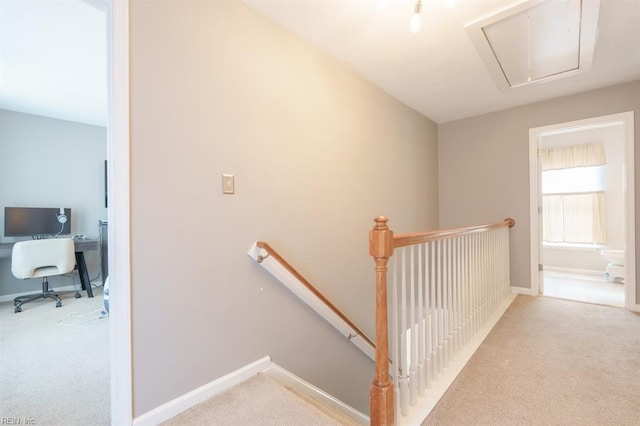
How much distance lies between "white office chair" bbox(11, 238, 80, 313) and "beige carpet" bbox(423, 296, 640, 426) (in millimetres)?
4329

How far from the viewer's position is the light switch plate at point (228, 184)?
5.56ft

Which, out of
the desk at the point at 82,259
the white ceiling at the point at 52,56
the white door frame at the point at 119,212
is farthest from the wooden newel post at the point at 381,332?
the desk at the point at 82,259

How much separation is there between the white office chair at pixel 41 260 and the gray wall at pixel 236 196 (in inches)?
124

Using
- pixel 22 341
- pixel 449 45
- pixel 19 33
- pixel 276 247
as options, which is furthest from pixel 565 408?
pixel 19 33

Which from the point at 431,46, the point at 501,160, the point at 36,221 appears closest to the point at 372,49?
the point at 431,46

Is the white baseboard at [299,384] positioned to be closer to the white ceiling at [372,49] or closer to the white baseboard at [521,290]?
the white ceiling at [372,49]

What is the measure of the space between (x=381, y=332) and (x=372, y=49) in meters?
2.17

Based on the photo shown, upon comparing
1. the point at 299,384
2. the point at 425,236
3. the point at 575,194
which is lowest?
the point at 299,384

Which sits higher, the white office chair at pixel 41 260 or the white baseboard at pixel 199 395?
the white office chair at pixel 41 260

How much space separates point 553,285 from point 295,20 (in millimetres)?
4911

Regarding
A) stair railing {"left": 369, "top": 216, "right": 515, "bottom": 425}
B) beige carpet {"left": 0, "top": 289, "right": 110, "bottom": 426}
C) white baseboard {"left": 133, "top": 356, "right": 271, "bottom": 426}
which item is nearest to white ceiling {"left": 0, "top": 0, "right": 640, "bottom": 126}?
stair railing {"left": 369, "top": 216, "right": 515, "bottom": 425}

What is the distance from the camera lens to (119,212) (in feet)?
4.28

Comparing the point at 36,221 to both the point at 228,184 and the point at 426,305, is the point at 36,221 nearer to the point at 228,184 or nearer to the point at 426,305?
the point at 228,184

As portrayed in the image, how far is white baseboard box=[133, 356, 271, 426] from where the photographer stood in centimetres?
138
